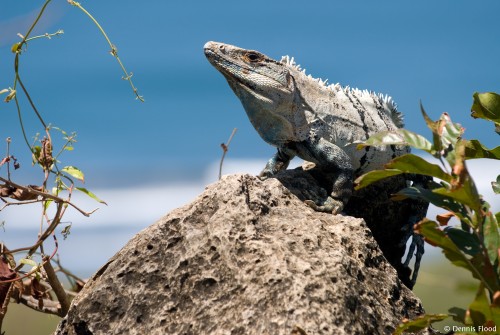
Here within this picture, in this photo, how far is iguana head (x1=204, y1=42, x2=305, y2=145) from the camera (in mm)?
5742

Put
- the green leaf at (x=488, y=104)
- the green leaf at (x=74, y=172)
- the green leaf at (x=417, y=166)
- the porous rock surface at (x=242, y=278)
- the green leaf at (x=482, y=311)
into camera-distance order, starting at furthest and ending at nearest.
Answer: the green leaf at (x=74, y=172) → the green leaf at (x=488, y=104) → the porous rock surface at (x=242, y=278) → the green leaf at (x=417, y=166) → the green leaf at (x=482, y=311)

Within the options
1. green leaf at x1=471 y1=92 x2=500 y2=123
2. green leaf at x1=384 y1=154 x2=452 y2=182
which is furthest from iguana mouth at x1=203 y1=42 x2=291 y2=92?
green leaf at x1=384 y1=154 x2=452 y2=182

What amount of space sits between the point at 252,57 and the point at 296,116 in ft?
1.97

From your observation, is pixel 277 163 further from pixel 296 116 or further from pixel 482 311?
pixel 482 311

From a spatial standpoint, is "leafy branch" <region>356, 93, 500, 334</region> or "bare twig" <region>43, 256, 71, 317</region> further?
"bare twig" <region>43, 256, 71, 317</region>

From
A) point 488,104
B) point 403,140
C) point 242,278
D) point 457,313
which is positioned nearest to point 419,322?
point 457,313

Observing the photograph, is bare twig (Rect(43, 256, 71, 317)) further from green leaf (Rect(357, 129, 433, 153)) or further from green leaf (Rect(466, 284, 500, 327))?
green leaf (Rect(466, 284, 500, 327))

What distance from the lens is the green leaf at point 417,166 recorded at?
327 cm

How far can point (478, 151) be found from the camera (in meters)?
3.99

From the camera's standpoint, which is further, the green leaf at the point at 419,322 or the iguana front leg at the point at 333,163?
the iguana front leg at the point at 333,163

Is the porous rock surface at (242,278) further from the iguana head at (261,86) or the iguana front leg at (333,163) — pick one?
the iguana head at (261,86)

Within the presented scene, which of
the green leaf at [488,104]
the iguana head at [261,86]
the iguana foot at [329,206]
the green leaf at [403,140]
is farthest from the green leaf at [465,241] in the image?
the iguana head at [261,86]

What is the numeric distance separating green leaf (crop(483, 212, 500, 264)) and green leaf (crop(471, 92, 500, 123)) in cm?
96

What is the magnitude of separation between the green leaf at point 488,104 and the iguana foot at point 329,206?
4.49 ft
